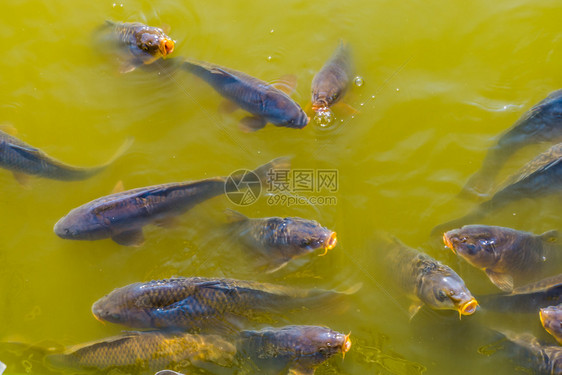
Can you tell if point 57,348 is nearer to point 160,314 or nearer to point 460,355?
point 160,314

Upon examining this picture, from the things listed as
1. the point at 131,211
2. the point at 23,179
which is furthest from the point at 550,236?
the point at 23,179

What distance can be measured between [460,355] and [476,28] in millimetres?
3618

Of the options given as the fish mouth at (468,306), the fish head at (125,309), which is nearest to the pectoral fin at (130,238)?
the fish head at (125,309)

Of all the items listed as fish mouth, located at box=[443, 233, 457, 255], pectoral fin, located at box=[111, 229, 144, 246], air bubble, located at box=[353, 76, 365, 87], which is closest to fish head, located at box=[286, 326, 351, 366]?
fish mouth, located at box=[443, 233, 457, 255]

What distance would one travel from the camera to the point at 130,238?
4.14m

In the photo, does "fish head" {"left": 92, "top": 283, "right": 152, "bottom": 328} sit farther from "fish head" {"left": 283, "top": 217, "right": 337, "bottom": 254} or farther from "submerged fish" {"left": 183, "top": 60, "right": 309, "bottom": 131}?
"submerged fish" {"left": 183, "top": 60, "right": 309, "bottom": 131}

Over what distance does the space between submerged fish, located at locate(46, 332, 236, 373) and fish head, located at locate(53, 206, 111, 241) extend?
95 cm

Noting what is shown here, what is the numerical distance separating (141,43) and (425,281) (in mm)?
3686

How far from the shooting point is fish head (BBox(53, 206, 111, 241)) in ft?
13.3

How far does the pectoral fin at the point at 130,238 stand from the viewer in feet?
→ 13.5

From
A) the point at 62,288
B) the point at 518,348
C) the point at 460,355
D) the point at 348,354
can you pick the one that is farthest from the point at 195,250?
the point at 518,348

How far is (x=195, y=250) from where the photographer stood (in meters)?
4.19

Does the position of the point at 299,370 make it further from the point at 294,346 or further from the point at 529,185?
the point at 529,185

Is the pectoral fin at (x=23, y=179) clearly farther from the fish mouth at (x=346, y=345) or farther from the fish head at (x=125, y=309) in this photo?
the fish mouth at (x=346, y=345)
